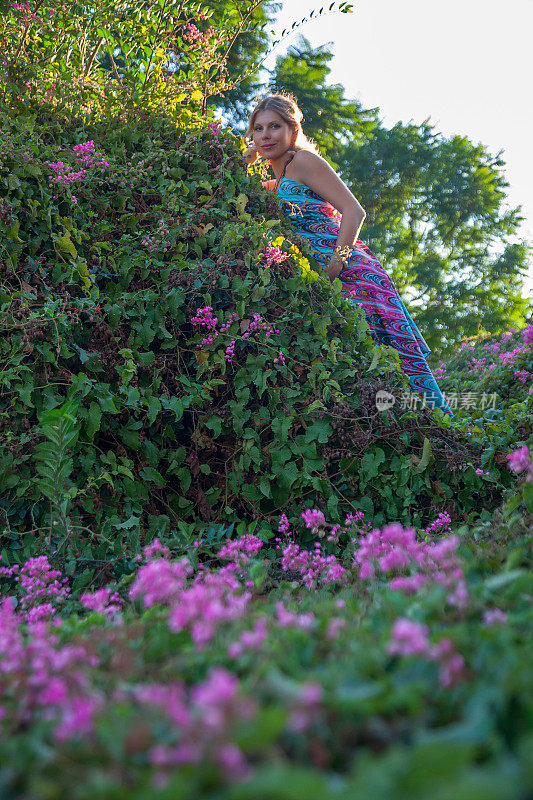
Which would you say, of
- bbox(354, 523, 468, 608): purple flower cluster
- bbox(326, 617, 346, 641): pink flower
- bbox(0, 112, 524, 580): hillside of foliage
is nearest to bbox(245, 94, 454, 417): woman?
bbox(0, 112, 524, 580): hillside of foliage

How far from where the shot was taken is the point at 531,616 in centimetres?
108

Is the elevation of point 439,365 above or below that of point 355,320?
above

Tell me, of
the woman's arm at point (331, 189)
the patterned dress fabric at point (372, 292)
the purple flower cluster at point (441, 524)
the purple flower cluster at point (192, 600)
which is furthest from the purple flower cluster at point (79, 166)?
the purple flower cluster at point (441, 524)

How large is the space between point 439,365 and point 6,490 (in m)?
7.44

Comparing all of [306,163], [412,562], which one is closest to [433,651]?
[412,562]

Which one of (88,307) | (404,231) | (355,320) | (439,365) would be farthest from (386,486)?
(404,231)

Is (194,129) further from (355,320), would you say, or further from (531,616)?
(531,616)

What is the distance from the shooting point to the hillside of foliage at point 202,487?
0.82 m

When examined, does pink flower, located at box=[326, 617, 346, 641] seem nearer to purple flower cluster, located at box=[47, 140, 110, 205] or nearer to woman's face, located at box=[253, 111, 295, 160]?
purple flower cluster, located at box=[47, 140, 110, 205]

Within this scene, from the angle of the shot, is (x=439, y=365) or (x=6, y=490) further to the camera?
(x=439, y=365)

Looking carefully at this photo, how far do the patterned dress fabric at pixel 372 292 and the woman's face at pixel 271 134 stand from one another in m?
0.41

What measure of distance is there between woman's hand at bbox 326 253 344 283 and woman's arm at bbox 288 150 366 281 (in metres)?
0.18

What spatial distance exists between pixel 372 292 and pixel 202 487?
Result: 5.92ft

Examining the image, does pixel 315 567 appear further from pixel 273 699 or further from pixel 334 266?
pixel 334 266
